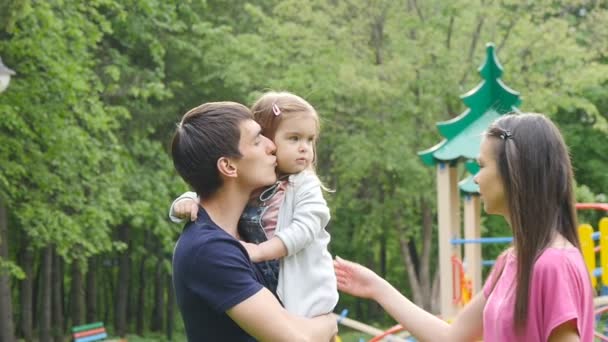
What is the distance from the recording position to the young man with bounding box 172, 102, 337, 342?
2379mm

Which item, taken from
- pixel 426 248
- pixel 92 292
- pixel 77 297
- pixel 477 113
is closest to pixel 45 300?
pixel 77 297

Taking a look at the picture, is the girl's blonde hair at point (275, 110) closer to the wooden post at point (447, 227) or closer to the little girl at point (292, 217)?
the little girl at point (292, 217)

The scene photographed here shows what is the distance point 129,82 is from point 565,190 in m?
14.6

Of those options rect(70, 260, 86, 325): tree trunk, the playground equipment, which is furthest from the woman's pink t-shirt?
rect(70, 260, 86, 325): tree trunk

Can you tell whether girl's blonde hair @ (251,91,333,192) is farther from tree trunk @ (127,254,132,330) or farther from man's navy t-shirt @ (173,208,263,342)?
tree trunk @ (127,254,132,330)

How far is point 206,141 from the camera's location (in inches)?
97.7

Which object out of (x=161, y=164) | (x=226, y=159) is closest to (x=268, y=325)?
(x=226, y=159)

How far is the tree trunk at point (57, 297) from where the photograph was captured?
66.4 ft

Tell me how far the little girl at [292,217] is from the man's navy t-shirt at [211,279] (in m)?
0.11

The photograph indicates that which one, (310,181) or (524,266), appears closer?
(524,266)

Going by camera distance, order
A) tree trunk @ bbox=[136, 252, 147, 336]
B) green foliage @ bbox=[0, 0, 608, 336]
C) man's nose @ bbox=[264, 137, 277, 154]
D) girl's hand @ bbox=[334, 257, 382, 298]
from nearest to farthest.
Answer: man's nose @ bbox=[264, 137, 277, 154]
girl's hand @ bbox=[334, 257, 382, 298]
green foliage @ bbox=[0, 0, 608, 336]
tree trunk @ bbox=[136, 252, 147, 336]

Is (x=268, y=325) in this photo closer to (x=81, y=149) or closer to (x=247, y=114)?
(x=247, y=114)

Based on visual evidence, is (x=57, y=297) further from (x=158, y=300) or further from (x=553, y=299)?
(x=553, y=299)

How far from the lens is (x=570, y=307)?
238cm
